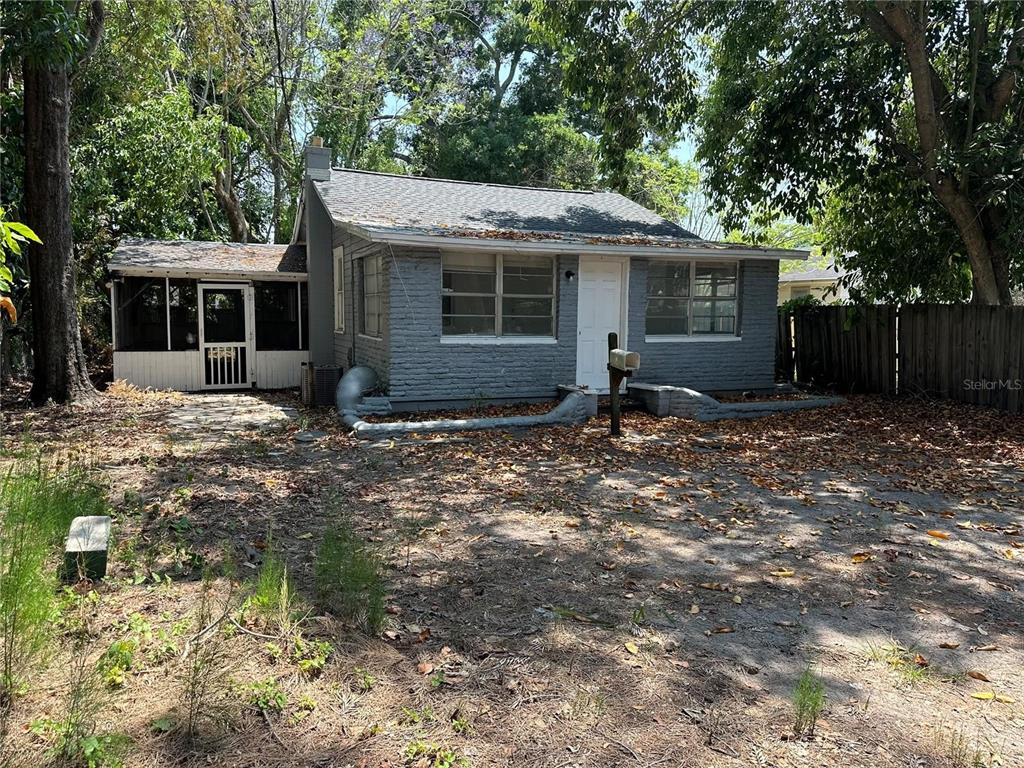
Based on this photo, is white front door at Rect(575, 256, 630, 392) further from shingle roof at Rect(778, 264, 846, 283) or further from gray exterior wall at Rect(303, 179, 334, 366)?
shingle roof at Rect(778, 264, 846, 283)

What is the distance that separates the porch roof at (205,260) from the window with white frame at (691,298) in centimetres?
733

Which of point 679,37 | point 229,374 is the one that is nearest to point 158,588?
point 229,374

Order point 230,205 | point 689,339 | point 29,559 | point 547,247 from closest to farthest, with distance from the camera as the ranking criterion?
point 29,559
point 547,247
point 689,339
point 230,205

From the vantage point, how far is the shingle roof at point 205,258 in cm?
1404

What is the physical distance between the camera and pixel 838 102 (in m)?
12.8

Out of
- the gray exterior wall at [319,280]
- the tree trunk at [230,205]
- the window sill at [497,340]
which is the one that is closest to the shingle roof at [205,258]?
the gray exterior wall at [319,280]

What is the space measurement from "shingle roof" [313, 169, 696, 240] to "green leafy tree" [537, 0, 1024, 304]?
1.25 meters

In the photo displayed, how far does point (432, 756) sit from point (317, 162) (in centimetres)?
1332

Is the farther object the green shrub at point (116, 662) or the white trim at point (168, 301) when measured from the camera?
the white trim at point (168, 301)

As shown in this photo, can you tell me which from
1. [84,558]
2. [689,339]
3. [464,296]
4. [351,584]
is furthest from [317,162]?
[351,584]

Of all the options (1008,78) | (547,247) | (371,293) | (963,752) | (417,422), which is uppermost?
(1008,78)

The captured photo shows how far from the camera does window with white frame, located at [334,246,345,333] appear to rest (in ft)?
47.5
